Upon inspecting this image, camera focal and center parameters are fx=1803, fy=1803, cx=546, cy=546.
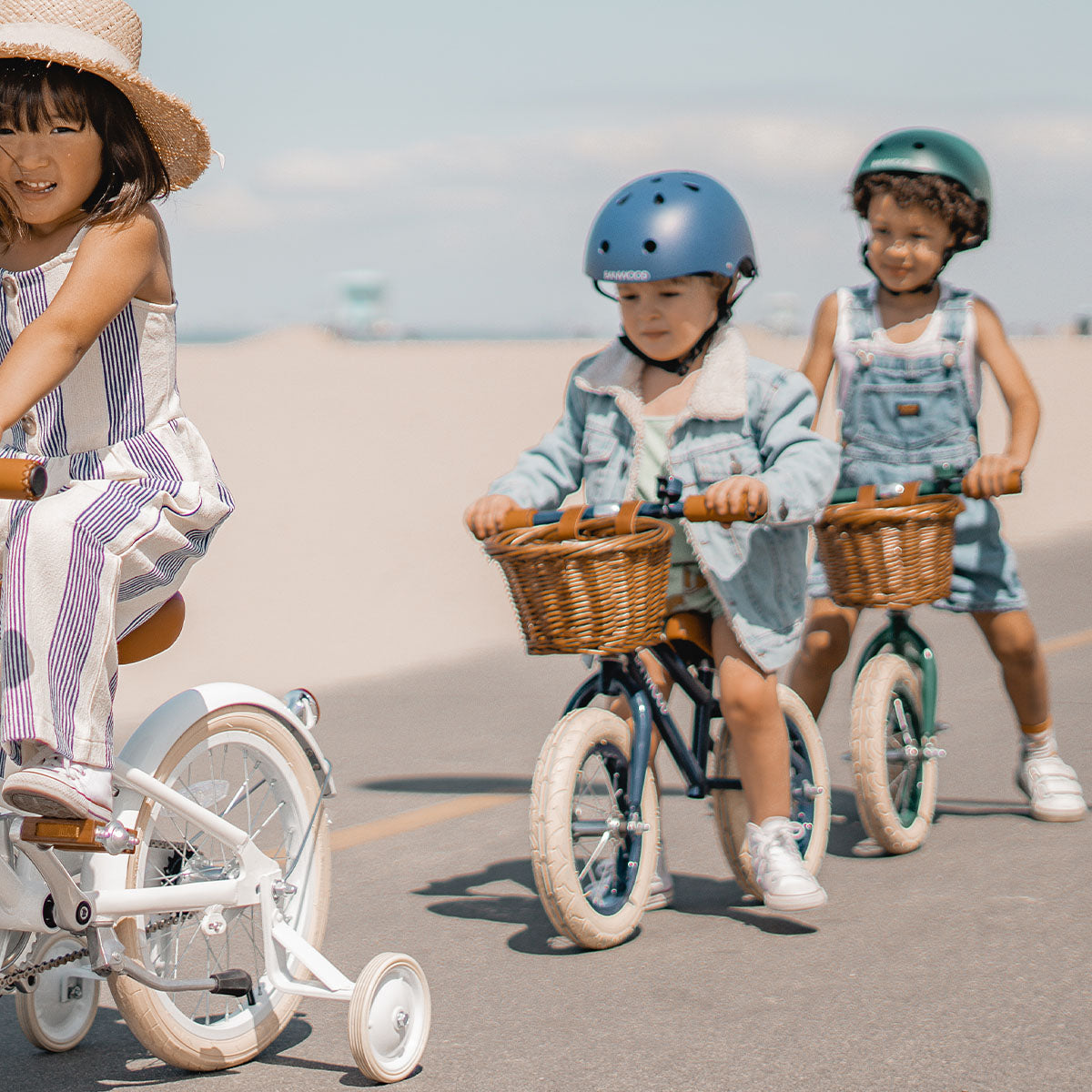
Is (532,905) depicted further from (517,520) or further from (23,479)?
(23,479)

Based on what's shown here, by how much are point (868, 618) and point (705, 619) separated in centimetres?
646

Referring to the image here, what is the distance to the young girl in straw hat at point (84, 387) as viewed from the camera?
3.11 meters

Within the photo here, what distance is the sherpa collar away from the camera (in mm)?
4641

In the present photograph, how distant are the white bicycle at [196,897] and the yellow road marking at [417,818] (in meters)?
1.76

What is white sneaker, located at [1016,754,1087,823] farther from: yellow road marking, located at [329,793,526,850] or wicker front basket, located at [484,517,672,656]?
wicker front basket, located at [484,517,672,656]

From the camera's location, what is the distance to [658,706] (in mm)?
4605

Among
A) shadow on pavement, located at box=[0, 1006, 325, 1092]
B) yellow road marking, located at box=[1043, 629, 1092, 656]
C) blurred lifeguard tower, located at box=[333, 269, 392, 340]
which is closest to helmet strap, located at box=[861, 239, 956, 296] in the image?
shadow on pavement, located at box=[0, 1006, 325, 1092]

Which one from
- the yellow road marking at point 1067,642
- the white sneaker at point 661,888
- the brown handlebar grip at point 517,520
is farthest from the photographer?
the yellow road marking at point 1067,642

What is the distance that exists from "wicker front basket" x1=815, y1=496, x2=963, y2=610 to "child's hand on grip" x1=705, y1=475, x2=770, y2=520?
96 cm

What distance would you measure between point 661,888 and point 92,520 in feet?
7.57

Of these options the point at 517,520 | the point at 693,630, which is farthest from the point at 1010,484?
the point at 517,520

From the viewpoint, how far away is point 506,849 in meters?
5.71

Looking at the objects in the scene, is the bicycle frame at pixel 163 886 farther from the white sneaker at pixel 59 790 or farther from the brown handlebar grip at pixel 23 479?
the brown handlebar grip at pixel 23 479

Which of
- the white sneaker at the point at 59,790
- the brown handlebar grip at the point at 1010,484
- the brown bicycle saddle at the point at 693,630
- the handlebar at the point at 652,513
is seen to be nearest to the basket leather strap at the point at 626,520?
the handlebar at the point at 652,513
